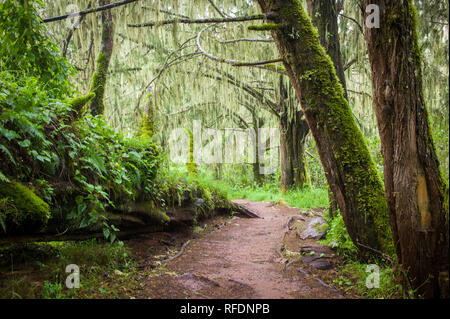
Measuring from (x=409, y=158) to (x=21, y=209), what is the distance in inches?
126

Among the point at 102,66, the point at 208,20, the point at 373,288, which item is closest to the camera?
the point at 373,288

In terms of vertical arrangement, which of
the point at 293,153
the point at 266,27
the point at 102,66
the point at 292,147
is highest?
the point at 102,66

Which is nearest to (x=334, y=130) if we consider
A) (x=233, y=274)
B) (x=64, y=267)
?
(x=233, y=274)

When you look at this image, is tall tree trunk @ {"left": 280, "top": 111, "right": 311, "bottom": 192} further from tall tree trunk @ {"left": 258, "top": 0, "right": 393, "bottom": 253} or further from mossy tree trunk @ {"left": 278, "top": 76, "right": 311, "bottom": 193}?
tall tree trunk @ {"left": 258, "top": 0, "right": 393, "bottom": 253}

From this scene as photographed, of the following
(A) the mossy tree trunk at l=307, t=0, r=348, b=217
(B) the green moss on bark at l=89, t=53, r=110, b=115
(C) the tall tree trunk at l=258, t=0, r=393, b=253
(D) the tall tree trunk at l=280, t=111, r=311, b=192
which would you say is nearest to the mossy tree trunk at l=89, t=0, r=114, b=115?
(B) the green moss on bark at l=89, t=53, r=110, b=115

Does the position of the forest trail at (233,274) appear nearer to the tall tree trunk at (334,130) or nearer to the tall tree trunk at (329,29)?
the tall tree trunk at (334,130)

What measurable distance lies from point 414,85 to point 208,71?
25.3 ft

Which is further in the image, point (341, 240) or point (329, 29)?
point (329, 29)

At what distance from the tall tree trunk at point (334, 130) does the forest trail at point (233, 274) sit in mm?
852

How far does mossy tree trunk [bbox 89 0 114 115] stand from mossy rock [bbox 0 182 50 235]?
2.86m

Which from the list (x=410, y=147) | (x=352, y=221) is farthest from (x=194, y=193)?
(x=410, y=147)

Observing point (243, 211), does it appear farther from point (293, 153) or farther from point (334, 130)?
point (334, 130)

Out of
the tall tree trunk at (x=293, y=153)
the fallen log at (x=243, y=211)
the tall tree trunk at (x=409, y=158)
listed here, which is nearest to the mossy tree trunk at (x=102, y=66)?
the fallen log at (x=243, y=211)

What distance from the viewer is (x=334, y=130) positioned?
3.16 m
